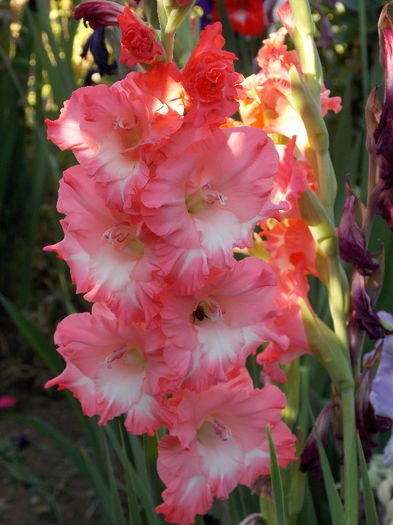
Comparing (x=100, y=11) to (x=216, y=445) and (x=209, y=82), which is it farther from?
(x=216, y=445)

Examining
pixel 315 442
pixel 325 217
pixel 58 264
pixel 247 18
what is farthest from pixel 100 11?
pixel 58 264

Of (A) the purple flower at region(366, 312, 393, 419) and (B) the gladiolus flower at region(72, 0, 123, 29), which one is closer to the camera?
(B) the gladiolus flower at region(72, 0, 123, 29)

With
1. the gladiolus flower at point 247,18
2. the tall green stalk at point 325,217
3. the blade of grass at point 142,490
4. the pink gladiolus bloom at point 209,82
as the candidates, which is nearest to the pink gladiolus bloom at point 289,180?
the tall green stalk at point 325,217

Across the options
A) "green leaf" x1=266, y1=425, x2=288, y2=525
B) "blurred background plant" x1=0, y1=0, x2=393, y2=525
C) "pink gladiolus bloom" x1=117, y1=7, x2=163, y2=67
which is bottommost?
"blurred background plant" x1=0, y1=0, x2=393, y2=525

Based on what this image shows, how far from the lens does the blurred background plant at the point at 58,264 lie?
1.01 metres

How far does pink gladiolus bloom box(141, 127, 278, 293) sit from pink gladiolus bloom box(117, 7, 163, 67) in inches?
3.4

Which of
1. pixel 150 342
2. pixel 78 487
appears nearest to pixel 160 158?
pixel 150 342

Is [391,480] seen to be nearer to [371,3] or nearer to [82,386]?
[82,386]

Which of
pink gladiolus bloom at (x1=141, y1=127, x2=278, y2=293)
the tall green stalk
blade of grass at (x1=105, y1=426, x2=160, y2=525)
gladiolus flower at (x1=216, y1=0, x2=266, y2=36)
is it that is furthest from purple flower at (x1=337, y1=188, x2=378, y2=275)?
gladiolus flower at (x1=216, y1=0, x2=266, y2=36)

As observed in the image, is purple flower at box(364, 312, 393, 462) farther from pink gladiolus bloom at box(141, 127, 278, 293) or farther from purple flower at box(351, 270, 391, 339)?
pink gladiolus bloom at box(141, 127, 278, 293)

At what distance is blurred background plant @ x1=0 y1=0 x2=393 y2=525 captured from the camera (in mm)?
1008

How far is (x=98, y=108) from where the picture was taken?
0.57 meters

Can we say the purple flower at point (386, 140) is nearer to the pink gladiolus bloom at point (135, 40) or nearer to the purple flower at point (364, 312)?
the purple flower at point (364, 312)

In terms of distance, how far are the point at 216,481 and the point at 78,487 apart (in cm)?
120
